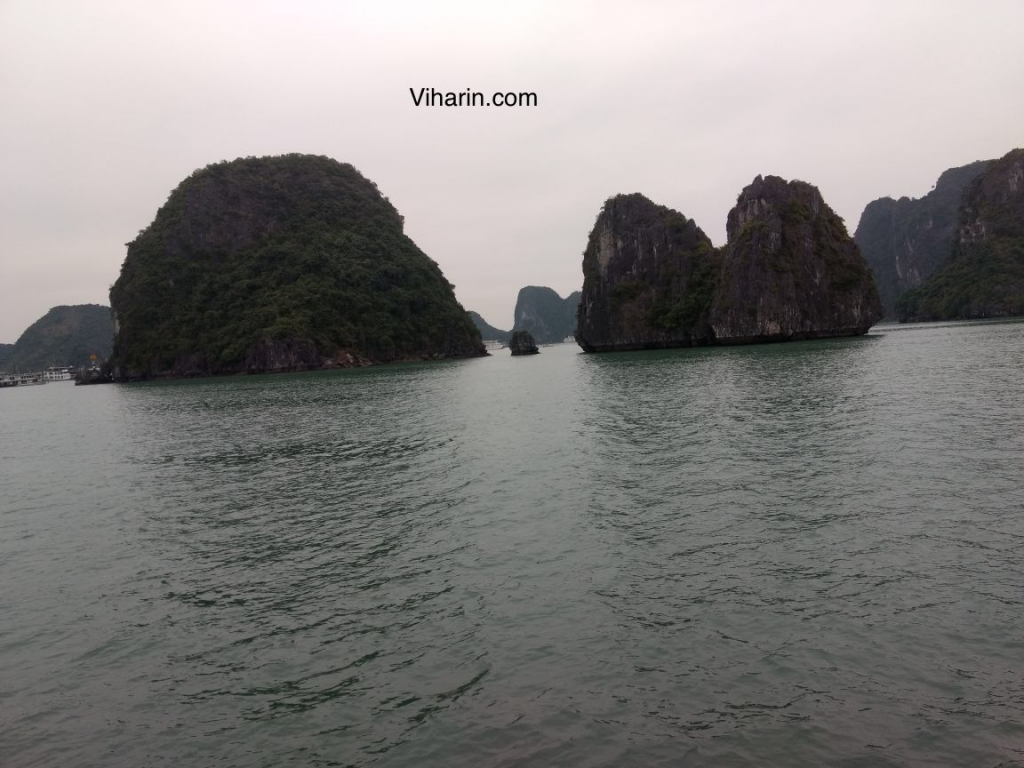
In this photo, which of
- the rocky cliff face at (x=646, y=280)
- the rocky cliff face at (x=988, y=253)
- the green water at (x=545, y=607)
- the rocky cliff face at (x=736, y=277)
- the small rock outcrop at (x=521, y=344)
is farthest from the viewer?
the small rock outcrop at (x=521, y=344)

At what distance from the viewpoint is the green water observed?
746 centimetres

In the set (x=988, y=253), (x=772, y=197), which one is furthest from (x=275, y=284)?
(x=988, y=253)

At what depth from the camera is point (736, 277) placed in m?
114

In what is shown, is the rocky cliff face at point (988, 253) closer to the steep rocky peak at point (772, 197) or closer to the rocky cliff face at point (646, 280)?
the steep rocky peak at point (772, 197)

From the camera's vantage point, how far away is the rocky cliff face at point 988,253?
534 ft

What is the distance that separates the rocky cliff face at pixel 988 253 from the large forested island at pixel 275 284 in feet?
453

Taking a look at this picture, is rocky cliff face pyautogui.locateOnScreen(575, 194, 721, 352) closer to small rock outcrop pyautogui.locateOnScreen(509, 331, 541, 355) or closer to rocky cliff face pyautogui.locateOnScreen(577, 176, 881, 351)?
rocky cliff face pyautogui.locateOnScreen(577, 176, 881, 351)

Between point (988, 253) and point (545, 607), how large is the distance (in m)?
215

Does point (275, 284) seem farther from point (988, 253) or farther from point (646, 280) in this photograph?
point (988, 253)

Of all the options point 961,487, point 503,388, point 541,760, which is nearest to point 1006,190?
point 503,388

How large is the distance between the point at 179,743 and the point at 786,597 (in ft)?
30.6

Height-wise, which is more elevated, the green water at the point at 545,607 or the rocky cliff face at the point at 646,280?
the rocky cliff face at the point at 646,280

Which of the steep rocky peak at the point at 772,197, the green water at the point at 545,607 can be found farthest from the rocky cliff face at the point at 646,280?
the green water at the point at 545,607

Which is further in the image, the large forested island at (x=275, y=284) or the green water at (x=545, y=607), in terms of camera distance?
the large forested island at (x=275, y=284)
